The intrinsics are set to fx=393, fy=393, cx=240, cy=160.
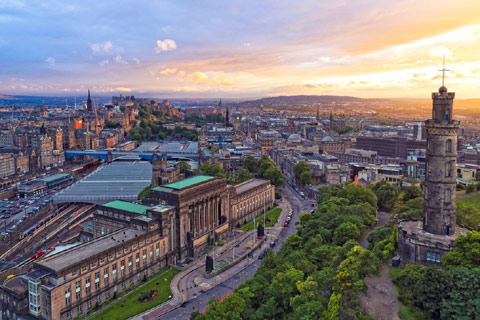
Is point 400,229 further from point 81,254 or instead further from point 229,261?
point 81,254

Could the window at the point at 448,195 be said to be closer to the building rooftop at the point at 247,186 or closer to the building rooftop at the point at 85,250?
the building rooftop at the point at 85,250

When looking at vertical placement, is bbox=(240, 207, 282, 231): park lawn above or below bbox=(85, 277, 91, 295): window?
below

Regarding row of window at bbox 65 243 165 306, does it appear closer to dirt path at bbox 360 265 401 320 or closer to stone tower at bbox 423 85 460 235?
dirt path at bbox 360 265 401 320

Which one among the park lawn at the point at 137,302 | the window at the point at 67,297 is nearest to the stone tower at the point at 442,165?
the park lawn at the point at 137,302

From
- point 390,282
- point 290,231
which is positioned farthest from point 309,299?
point 290,231

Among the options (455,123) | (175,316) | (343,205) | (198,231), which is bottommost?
(175,316)

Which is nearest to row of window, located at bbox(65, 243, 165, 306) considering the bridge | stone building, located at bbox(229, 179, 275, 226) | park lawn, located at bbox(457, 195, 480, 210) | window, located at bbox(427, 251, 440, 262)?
stone building, located at bbox(229, 179, 275, 226)
